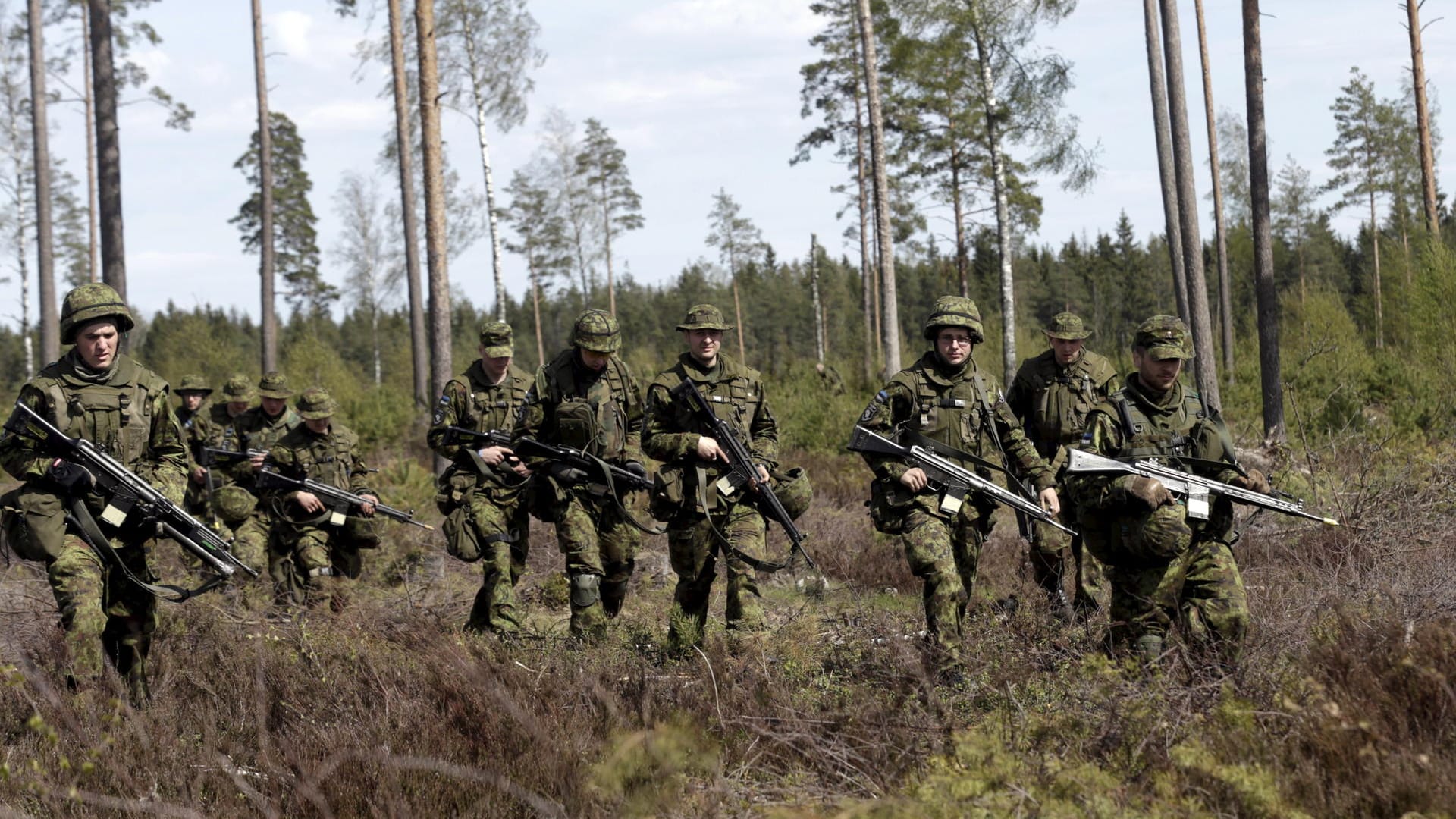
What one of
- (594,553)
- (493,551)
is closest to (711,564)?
(594,553)

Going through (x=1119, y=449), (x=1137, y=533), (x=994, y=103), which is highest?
(x=994, y=103)

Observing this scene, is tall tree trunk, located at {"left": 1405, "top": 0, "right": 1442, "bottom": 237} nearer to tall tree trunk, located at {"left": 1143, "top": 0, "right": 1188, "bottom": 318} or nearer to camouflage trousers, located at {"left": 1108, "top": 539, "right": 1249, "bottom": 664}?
tall tree trunk, located at {"left": 1143, "top": 0, "right": 1188, "bottom": 318}

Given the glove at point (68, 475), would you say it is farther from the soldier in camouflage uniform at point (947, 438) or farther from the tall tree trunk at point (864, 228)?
the tall tree trunk at point (864, 228)

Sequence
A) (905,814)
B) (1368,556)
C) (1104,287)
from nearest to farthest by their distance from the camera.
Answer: (905,814) < (1368,556) < (1104,287)

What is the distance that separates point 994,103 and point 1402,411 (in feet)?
35.2

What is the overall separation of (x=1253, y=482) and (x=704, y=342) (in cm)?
292

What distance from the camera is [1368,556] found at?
7266 millimetres

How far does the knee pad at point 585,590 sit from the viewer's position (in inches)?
263

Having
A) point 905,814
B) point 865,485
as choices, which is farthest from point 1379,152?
point 905,814

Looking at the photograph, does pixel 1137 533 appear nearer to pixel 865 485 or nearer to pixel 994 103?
pixel 865 485

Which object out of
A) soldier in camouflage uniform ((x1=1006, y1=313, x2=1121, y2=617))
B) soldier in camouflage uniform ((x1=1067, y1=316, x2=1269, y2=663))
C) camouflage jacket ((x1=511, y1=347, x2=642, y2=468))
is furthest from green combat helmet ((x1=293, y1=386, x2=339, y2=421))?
soldier in camouflage uniform ((x1=1067, y1=316, x2=1269, y2=663))

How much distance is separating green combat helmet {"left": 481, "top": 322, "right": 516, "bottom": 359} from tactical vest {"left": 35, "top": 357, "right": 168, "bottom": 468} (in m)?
2.12

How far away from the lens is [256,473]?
9375mm

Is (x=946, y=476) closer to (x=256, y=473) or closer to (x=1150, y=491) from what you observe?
(x=1150, y=491)
